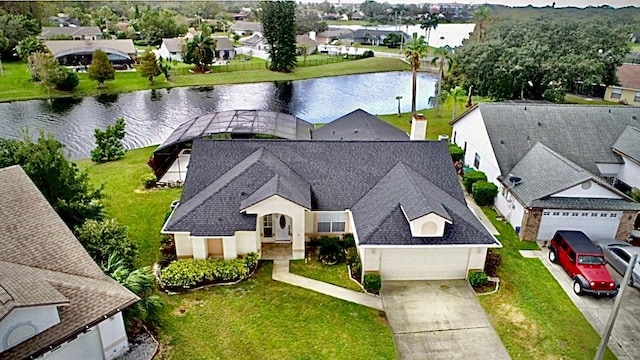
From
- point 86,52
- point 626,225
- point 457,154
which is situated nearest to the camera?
point 626,225

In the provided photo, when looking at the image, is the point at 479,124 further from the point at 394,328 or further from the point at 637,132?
the point at 394,328

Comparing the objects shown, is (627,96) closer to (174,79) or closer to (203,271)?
(203,271)

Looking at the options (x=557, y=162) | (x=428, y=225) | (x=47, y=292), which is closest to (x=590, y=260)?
(x=557, y=162)

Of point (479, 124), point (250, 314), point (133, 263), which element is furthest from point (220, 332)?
point (479, 124)

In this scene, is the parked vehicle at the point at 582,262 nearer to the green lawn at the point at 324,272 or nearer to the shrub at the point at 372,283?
the shrub at the point at 372,283

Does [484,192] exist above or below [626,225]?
below
